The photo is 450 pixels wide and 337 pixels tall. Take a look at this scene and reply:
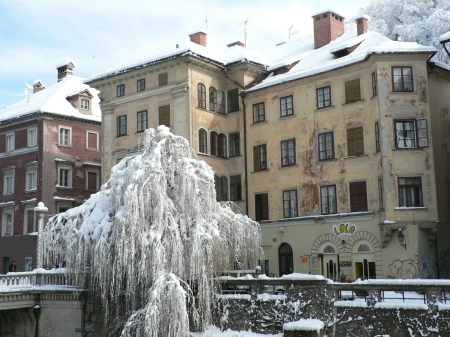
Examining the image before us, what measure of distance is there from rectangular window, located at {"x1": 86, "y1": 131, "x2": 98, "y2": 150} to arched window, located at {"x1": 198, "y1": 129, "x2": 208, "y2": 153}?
51.1 feet

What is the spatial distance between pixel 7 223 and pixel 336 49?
2911 cm

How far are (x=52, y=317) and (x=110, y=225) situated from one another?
7.66 m

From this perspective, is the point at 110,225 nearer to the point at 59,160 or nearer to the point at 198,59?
the point at 198,59

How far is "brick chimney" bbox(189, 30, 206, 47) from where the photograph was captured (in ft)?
137

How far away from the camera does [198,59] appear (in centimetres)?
3800

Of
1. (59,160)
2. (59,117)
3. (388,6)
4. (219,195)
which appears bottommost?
(219,195)

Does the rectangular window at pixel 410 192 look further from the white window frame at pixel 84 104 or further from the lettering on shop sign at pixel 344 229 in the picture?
the white window frame at pixel 84 104

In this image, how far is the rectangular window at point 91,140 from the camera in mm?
50625

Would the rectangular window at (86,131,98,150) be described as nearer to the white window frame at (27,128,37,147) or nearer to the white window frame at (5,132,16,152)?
the white window frame at (27,128,37,147)

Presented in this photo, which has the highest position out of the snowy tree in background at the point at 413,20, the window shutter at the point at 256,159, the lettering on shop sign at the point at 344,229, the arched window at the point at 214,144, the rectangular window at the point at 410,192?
the snowy tree in background at the point at 413,20

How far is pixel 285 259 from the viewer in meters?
35.8

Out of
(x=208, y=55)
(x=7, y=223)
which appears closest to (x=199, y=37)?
(x=208, y=55)

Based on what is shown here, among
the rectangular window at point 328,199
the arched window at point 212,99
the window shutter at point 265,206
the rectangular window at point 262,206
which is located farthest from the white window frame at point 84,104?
the rectangular window at point 328,199

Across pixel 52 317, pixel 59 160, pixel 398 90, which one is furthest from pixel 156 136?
pixel 59 160
